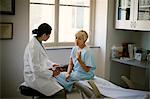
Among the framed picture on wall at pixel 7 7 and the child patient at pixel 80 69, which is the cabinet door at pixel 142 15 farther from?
the framed picture on wall at pixel 7 7

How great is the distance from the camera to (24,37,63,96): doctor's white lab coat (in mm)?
3146

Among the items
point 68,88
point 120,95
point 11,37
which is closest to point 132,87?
point 120,95

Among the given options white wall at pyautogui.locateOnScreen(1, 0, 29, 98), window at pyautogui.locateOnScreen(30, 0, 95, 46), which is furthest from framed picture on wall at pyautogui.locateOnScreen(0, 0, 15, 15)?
window at pyautogui.locateOnScreen(30, 0, 95, 46)

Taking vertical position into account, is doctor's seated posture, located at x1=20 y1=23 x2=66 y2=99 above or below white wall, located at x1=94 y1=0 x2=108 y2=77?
below

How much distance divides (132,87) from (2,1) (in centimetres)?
226

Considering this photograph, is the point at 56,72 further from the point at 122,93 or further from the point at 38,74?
the point at 122,93

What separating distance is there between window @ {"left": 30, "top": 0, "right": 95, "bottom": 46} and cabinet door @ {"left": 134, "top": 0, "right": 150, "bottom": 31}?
3.21ft

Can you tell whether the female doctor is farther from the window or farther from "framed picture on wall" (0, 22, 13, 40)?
the window

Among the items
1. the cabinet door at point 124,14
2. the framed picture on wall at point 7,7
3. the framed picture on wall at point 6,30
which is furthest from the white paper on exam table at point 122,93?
the framed picture on wall at point 7,7

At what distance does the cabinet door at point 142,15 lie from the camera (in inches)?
151

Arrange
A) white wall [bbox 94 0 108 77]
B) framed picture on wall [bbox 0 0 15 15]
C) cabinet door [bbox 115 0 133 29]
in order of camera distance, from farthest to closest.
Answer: white wall [bbox 94 0 108 77]
cabinet door [bbox 115 0 133 29]
framed picture on wall [bbox 0 0 15 15]

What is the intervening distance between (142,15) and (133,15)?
16 centimetres

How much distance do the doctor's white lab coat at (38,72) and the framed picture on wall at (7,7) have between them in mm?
850

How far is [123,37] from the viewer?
15.2ft
